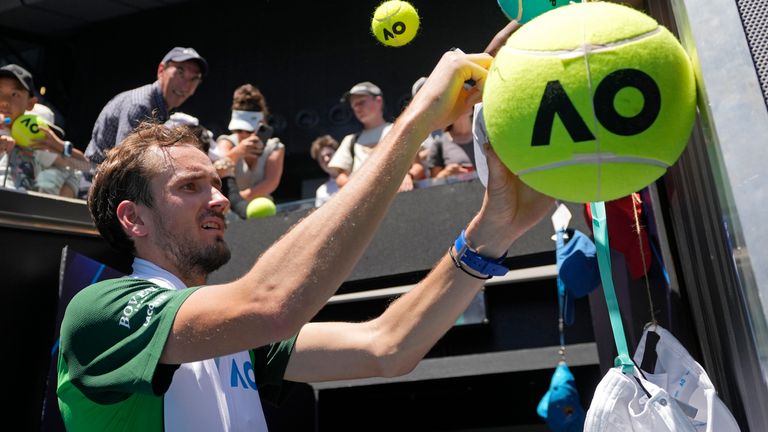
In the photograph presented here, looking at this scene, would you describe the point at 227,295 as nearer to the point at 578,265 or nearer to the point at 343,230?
the point at 343,230

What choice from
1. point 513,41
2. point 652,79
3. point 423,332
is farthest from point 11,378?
point 652,79

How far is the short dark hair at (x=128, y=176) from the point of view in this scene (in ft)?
7.73

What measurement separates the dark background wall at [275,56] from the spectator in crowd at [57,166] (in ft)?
18.3

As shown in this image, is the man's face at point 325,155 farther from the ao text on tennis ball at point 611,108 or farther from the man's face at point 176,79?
the ao text on tennis ball at point 611,108

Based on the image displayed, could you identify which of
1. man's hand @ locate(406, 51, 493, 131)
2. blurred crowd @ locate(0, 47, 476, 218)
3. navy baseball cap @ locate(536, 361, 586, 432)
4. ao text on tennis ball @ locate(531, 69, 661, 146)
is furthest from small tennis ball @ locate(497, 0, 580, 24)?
navy baseball cap @ locate(536, 361, 586, 432)

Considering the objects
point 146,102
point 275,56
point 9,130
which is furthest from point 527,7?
point 275,56

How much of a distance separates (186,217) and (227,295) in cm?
66

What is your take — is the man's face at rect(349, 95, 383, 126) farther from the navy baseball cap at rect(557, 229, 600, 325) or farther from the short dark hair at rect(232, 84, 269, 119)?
the navy baseball cap at rect(557, 229, 600, 325)

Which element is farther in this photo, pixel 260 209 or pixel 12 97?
pixel 260 209

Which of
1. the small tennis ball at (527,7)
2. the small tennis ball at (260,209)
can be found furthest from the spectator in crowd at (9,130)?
the small tennis ball at (527,7)

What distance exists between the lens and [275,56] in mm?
11312

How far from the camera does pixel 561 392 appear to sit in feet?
11.3

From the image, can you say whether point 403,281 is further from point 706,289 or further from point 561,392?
point 706,289

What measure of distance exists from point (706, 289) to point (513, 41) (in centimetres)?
82
